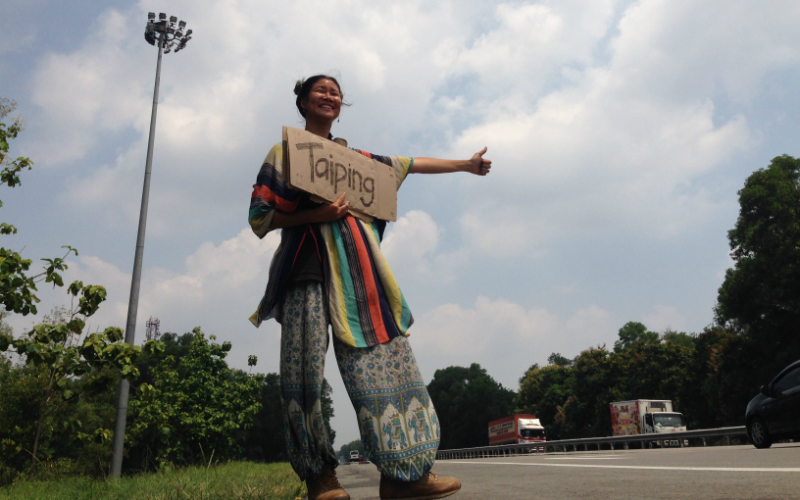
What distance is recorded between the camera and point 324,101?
3955 millimetres

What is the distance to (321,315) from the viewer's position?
346 cm

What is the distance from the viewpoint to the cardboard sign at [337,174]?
3.59 metres

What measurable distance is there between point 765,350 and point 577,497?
33.3 meters

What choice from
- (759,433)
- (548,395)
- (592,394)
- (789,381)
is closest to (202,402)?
(759,433)

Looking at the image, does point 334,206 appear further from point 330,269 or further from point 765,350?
point 765,350

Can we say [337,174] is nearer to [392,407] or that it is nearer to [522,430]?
[392,407]

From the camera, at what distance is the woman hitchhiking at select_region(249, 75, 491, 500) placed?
3209 millimetres

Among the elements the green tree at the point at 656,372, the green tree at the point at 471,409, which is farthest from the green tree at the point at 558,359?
the green tree at the point at 656,372

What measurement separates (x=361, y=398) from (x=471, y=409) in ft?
321

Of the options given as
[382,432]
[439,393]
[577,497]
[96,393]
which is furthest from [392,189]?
[439,393]

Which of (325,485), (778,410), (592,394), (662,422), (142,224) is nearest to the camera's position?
(325,485)

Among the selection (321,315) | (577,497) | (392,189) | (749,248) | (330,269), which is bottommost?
(577,497)

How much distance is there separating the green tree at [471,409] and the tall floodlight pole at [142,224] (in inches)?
3244

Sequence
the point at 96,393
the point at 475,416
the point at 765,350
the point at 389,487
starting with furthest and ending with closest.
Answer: the point at 475,416
the point at 765,350
the point at 96,393
the point at 389,487
